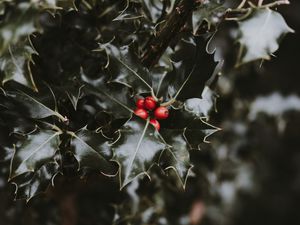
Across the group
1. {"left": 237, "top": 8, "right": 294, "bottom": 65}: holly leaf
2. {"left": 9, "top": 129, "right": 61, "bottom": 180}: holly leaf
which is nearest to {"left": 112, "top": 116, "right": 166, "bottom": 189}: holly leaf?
{"left": 9, "top": 129, "right": 61, "bottom": 180}: holly leaf

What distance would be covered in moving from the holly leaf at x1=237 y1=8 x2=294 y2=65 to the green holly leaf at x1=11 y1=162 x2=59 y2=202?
1.45ft

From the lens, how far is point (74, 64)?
3.89ft

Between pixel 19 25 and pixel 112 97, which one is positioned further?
pixel 112 97

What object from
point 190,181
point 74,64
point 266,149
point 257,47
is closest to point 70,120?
point 74,64

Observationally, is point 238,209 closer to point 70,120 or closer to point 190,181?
point 190,181

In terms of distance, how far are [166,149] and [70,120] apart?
0.23 meters

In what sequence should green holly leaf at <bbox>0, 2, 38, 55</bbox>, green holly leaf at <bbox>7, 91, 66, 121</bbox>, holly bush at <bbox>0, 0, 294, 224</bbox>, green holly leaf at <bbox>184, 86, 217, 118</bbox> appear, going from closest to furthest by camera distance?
1. green holly leaf at <bbox>0, 2, 38, 55</bbox>
2. holly bush at <bbox>0, 0, 294, 224</bbox>
3. green holly leaf at <bbox>7, 91, 66, 121</bbox>
4. green holly leaf at <bbox>184, 86, 217, 118</bbox>

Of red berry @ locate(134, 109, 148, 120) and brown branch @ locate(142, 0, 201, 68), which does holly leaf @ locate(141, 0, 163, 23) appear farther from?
red berry @ locate(134, 109, 148, 120)

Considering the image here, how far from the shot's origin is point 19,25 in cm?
74

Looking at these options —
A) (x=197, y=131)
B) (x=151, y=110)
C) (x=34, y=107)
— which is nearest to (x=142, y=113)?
(x=151, y=110)

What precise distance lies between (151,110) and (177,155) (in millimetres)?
124

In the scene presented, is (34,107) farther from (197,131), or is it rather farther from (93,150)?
(197,131)

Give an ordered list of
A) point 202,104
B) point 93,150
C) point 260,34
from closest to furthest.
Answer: point 260,34 → point 93,150 → point 202,104

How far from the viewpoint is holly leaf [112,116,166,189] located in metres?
0.90
